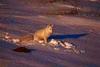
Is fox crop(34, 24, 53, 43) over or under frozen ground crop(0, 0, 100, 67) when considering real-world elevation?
over

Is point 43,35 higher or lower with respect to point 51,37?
higher

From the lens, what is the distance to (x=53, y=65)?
8.37m

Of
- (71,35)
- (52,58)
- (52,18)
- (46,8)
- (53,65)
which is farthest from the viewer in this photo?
(46,8)

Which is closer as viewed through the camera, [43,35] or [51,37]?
[43,35]

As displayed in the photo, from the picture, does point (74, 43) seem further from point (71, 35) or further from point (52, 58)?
point (52, 58)

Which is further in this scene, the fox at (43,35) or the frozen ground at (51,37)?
the fox at (43,35)

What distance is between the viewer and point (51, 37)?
1131cm

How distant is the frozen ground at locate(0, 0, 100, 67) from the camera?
8625mm

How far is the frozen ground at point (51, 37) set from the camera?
8.62 metres

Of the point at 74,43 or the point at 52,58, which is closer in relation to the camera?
the point at 52,58

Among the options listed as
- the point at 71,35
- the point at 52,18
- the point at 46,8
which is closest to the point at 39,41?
the point at 71,35

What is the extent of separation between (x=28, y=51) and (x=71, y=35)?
3190mm

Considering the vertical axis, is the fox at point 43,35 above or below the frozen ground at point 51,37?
above

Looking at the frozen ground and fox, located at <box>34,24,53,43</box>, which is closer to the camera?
the frozen ground
